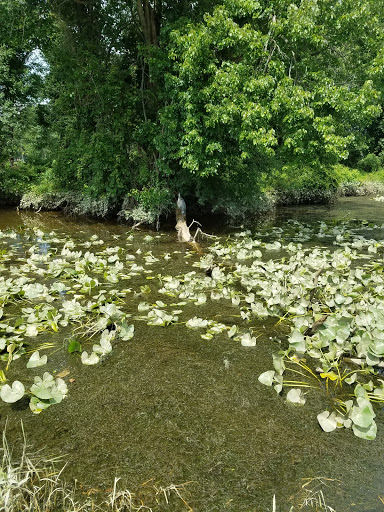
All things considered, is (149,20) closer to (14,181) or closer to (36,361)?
(14,181)

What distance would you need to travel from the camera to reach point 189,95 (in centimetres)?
962

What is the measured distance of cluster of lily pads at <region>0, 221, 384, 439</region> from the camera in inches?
137

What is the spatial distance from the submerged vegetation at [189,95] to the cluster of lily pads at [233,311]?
319 cm

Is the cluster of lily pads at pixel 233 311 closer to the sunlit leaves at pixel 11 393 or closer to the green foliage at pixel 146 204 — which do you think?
the sunlit leaves at pixel 11 393

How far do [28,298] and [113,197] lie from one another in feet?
26.6

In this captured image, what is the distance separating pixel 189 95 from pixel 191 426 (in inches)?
340

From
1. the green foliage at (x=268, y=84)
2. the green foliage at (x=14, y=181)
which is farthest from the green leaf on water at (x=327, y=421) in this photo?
the green foliage at (x=14, y=181)

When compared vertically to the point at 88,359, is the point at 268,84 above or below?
above

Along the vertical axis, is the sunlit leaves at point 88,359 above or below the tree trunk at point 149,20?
below

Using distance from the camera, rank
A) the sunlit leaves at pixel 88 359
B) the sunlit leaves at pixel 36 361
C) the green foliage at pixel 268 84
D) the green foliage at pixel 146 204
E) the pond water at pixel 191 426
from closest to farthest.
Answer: the pond water at pixel 191 426, the sunlit leaves at pixel 36 361, the sunlit leaves at pixel 88 359, the green foliage at pixel 268 84, the green foliage at pixel 146 204

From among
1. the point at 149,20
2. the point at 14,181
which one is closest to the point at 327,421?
the point at 149,20

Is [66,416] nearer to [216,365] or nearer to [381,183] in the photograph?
[216,365]

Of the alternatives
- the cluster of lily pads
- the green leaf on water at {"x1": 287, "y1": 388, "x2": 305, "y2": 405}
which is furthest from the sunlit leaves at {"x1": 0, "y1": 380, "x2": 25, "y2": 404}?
the green leaf on water at {"x1": 287, "y1": 388, "x2": 305, "y2": 405}

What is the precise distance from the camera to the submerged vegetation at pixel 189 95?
870 centimetres
